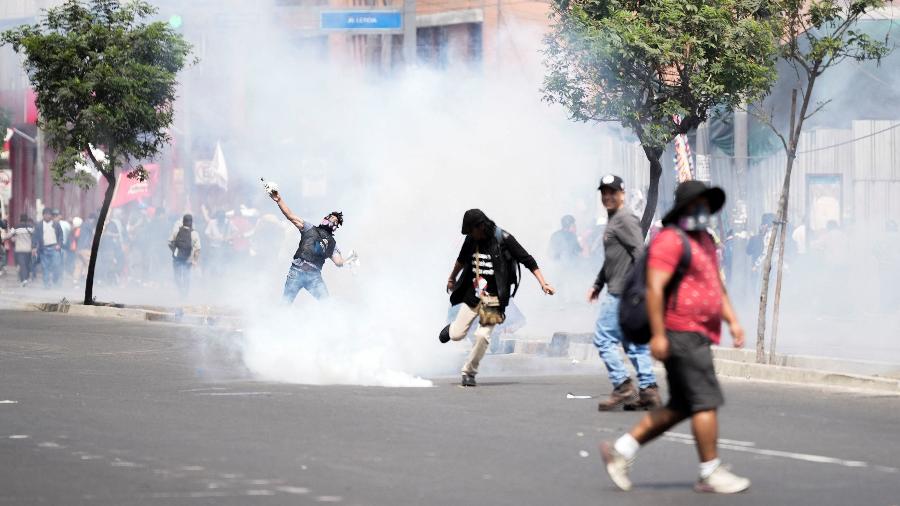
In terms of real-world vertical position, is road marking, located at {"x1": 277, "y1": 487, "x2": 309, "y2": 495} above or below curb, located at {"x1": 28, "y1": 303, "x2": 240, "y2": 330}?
below

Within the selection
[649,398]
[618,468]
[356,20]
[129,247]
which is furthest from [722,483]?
[129,247]

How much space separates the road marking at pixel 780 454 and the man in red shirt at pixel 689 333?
123 centimetres

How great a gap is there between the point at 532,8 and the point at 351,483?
2414cm

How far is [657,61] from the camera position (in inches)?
673

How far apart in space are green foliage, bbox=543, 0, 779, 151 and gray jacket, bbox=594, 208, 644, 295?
518 centimetres

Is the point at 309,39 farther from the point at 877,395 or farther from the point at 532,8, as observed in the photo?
the point at 877,395

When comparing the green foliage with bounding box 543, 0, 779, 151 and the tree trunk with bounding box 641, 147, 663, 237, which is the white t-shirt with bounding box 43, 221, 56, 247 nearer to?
the green foliage with bounding box 543, 0, 779, 151

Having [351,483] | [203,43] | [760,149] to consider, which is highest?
[203,43]

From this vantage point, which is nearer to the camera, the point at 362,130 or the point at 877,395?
the point at 877,395

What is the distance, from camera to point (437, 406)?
11.7 m

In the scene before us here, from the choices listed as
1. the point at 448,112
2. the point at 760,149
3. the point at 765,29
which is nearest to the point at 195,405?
the point at 765,29

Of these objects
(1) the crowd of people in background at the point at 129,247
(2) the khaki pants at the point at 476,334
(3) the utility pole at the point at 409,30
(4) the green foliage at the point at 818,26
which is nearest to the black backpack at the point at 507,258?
(2) the khaki pants at the point at 476,334

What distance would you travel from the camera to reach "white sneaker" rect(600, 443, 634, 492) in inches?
308

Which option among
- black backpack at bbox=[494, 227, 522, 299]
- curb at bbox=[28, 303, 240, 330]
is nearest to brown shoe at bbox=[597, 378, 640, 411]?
black backpack at bbox=[494, 227, 522, 299]
